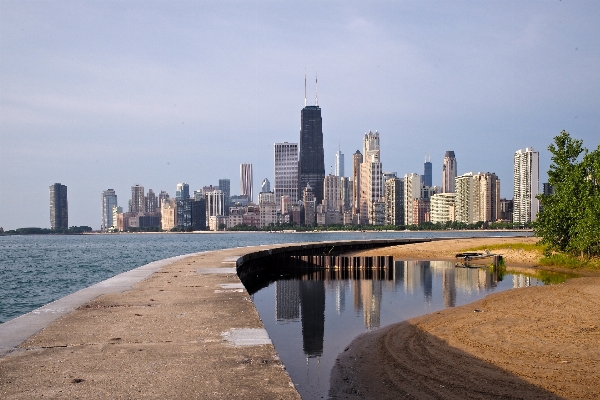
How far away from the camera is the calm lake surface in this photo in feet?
51.1

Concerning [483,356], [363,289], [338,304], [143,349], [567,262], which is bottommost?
[363,289]

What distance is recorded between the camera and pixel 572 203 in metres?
41.6

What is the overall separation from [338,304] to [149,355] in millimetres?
17492

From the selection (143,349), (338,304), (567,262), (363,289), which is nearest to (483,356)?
(143,349)

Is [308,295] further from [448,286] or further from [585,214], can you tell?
[585,214]

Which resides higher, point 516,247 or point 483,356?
point 483,356

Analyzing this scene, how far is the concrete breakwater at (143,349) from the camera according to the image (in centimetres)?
757

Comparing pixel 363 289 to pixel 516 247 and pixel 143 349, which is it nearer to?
pixel 143 349

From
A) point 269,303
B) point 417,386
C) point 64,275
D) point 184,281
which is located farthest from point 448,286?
point 64,275

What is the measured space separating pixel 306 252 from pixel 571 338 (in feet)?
132

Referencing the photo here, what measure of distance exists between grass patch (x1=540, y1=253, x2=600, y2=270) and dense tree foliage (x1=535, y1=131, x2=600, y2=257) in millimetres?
614

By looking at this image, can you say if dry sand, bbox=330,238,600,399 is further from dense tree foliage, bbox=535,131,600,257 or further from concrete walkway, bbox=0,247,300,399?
dense tree foliage, bbox=535,131,600,257

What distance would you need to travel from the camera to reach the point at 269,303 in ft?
89.7

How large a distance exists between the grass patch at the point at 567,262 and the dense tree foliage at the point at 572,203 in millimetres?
614
